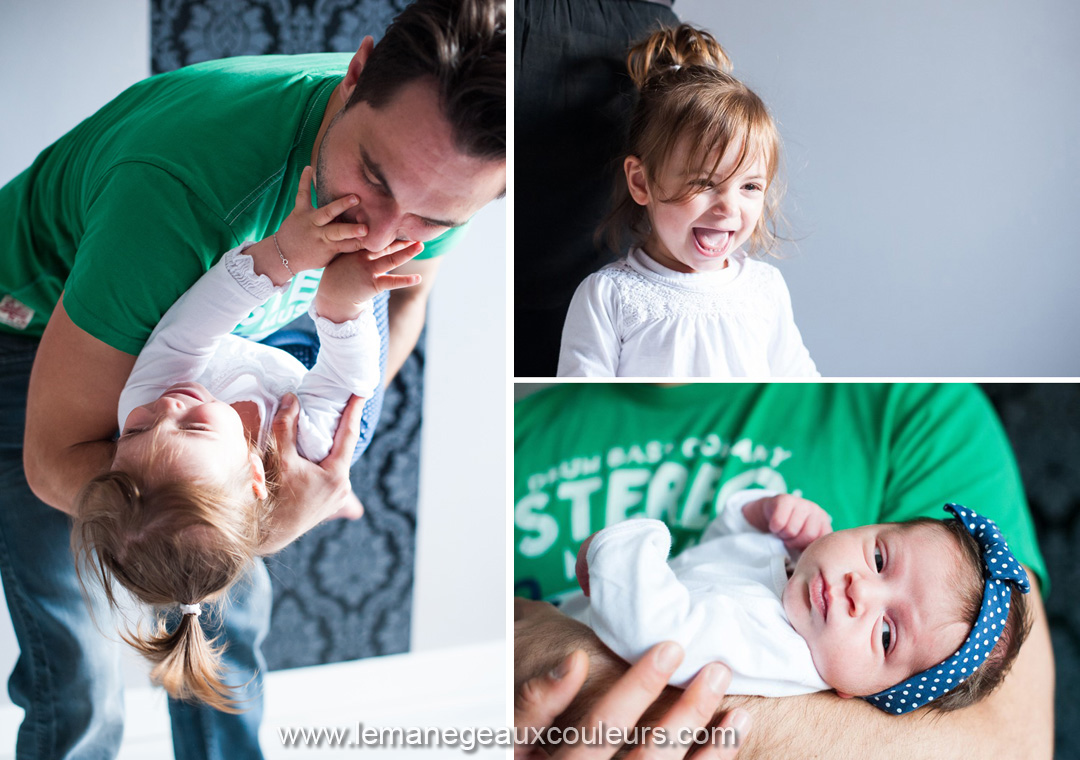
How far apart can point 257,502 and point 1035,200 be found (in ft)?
2.38

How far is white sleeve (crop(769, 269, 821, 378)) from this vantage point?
59cm

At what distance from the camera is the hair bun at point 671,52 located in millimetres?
565

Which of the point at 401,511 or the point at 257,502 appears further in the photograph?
the point at 401,511

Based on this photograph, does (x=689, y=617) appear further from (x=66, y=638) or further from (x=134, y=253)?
(x=66, y=638)

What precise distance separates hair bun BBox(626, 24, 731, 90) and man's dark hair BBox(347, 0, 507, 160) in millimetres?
101

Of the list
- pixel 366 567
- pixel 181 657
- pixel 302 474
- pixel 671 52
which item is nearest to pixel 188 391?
pixel 302 474

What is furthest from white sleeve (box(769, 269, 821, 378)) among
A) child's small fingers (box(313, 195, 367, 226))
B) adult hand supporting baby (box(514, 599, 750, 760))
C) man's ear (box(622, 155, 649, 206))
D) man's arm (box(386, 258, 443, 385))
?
man's arm (box(386, 258, 443, 385))

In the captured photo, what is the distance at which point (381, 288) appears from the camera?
2.04ft

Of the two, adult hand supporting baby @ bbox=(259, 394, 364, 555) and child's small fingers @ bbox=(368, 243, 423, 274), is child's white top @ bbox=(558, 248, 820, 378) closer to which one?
child's small fingers @ bbox=(368, 243, 423, 274)

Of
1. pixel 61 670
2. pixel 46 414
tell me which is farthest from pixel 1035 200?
pixel 61 670

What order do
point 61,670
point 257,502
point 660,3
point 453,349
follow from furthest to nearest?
point 453,349 → point 61,670 → point 257,502 → point 660,3

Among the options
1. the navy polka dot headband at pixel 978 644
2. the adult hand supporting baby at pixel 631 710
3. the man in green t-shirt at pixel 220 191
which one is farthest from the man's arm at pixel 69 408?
the navy polka dot headband at pixel 978 644

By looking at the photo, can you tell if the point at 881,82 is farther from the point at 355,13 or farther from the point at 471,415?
the point at 471,415

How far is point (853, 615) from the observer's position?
56 centimetres
